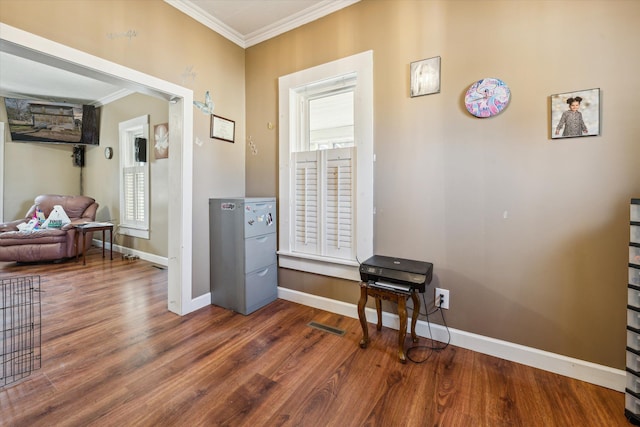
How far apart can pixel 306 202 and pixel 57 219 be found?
428cm

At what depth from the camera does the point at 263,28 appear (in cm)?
257

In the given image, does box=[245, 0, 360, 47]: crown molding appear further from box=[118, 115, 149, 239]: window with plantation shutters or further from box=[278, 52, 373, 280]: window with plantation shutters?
box=[118, 115, 149, 239]: window with plantation shutters

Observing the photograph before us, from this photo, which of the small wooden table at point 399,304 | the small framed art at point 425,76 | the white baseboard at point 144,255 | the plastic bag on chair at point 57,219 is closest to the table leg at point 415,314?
the small wooden table at point 399,304

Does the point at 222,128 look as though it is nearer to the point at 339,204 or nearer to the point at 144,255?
the point at 339,204

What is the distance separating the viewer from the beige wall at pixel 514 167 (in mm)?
1422

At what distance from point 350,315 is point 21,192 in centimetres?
629

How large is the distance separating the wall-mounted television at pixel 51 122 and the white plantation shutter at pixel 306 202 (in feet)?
15.8

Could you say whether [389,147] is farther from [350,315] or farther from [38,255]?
[38,255]

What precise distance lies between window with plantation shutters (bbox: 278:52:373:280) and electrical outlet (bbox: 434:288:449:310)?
0.58 m

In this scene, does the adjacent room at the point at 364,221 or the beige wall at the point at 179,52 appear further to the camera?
the beige wall at the point at 179,52

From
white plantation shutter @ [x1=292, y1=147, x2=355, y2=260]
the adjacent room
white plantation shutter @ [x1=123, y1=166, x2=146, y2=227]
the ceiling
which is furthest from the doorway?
white plantation shutter @ [x1=123, y1=166, x2=146, y2=227]

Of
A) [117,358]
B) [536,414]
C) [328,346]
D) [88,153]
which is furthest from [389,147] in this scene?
[88,153]

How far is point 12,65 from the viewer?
11.1 feet

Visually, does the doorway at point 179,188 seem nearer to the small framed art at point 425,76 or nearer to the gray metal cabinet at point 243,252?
the gray metal cabinet at point 243,252
